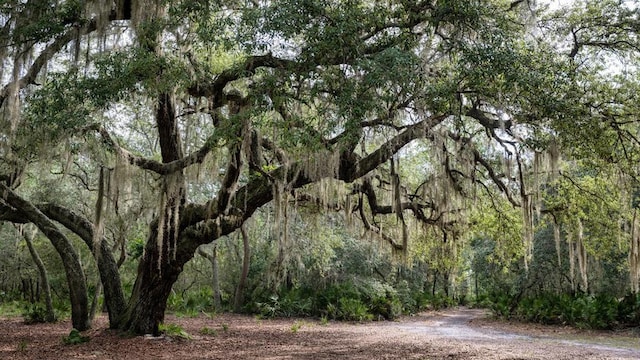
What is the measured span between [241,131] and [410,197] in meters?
5.27

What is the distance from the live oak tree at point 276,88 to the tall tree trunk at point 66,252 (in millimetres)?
948

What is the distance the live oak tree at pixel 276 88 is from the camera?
643 centimetres

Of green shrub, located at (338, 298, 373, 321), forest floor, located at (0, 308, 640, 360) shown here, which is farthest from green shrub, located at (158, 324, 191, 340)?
green shrub, located at (338, 298, 373, 321)

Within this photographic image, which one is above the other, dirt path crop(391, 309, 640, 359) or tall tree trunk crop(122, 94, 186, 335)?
tall tree trunk crop(122, 94, 186, 335)

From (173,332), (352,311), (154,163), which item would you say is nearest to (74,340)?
(173,332)

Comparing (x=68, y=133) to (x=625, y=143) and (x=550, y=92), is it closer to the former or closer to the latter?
(x=550, y=92)

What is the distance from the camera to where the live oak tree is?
6.43m

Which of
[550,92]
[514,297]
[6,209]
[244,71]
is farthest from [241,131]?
[514,297]

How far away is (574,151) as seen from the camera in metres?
7.55

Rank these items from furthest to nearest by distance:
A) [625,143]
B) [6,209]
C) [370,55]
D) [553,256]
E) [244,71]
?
[553,256] < [6,209] < [625,143] < [244,71] < [370,55]

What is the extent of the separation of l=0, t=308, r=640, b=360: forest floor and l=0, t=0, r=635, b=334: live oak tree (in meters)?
1.24

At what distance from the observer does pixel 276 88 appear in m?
6.79

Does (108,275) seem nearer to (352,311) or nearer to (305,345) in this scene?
(305,345)

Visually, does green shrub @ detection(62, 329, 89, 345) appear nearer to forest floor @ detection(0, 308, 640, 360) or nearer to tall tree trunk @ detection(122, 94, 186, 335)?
forest floor @ detection(0, 308, 640, 360)
